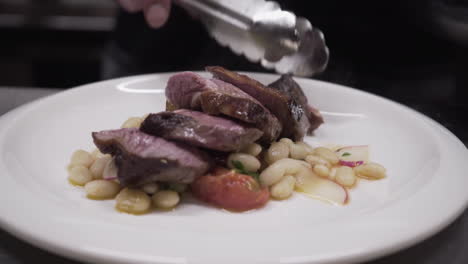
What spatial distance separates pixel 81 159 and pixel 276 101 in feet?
2.51

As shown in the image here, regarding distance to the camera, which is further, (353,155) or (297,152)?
(353,155)

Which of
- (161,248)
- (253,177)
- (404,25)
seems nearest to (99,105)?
(253,177)

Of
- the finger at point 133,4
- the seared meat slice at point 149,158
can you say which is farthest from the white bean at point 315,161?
the finger at point 133,4

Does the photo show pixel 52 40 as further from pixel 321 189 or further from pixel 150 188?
pixel 321 189

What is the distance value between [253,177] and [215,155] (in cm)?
17

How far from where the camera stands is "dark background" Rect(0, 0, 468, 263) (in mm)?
2805

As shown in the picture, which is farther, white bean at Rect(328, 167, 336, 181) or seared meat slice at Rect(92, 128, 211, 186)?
white bean at Rect(328, 167, 336, 181)

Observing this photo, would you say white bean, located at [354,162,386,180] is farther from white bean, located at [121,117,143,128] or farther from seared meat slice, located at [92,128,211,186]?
white bean, located at [121,117,143,128]

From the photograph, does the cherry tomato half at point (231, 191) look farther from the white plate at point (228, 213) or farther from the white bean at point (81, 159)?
the white bean at point (81, 159)

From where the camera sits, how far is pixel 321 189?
179 cm

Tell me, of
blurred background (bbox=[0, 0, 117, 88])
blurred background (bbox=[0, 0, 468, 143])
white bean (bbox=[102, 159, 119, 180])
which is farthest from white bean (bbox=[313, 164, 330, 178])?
blurred background (bbox=[0, 0, 117, 88])

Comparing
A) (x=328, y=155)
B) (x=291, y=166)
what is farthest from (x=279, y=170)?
(x=328, y=155)

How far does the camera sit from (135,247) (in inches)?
48.0

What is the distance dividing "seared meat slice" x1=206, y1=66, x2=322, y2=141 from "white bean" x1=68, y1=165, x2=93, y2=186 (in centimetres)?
65
